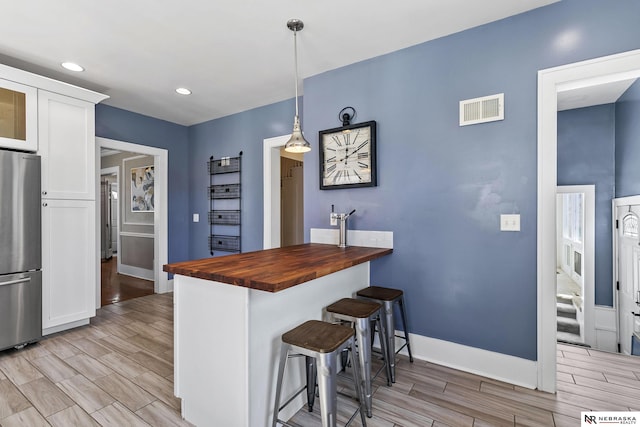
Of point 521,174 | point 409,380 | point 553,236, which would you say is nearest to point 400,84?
point 521,174

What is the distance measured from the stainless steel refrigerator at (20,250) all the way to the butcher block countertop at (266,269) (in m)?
1.99

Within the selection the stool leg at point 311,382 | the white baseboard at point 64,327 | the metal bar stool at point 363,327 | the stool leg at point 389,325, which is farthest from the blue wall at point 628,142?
the white baseboard at point 64,327

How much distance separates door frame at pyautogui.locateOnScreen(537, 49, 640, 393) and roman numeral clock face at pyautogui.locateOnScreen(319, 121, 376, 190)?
1.19 metres

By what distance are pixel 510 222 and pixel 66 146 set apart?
4.00m

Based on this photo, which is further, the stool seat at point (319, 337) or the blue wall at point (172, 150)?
the blue wall at point (172, 150)

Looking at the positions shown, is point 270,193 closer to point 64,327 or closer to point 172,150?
point 172,150

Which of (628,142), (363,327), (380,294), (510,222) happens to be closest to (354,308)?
(363,327)

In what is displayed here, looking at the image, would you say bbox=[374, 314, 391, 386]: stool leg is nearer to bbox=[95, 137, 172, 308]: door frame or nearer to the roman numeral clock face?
the roman numeral clock face

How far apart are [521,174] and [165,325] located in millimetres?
3553

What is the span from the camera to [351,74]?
274 centimetres

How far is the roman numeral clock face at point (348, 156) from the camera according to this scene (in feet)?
8.55

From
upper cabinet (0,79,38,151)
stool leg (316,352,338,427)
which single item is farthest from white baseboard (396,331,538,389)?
upper cabinet (0,79,38,151)

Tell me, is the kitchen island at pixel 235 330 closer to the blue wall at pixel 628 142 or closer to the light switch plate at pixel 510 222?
the light switch plate at pixel 510 222

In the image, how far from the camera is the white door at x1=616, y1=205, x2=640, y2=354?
3077 millimetres
